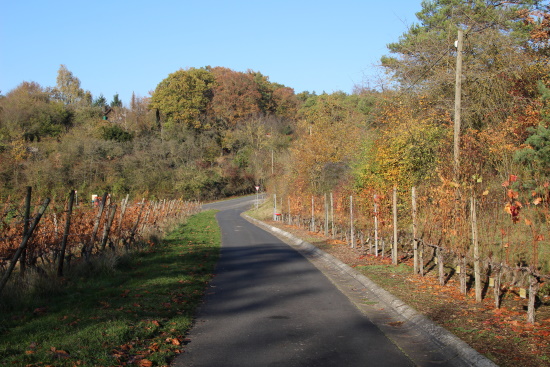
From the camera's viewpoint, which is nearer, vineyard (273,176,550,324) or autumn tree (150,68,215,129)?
vineyard (273,176,550,324)

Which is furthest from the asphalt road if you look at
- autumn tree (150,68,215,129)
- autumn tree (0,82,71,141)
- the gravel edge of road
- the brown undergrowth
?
autumn tree (150,68,215,129)

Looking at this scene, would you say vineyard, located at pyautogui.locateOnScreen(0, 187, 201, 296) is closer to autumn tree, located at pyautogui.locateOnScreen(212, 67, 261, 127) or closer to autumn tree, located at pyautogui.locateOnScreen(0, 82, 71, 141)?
autumn tree, located at pyautogui.locateOnScreen(0, 82, 71, 141)

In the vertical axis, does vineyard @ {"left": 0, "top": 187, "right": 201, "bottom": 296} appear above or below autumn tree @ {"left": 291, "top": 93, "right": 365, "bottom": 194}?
below

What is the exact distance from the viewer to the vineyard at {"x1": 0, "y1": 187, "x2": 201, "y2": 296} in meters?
9.60

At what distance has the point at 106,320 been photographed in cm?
745

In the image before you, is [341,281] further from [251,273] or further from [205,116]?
[205,116]

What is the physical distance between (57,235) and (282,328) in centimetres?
776

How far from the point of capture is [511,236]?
9.52 metres

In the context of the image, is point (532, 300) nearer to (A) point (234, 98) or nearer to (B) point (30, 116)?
(B) point (30, 116)

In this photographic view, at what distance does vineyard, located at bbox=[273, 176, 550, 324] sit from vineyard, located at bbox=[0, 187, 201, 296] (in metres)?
7.77

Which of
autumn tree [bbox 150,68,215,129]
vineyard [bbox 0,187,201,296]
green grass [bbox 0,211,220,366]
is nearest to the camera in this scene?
green grass [bbox 0,211,220,366]

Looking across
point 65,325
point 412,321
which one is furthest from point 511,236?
point 65,325

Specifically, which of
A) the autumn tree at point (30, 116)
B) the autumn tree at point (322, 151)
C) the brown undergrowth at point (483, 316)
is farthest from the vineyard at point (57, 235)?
the autumn tree at point (30, 116)

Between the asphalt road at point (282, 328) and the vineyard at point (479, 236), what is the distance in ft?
7.70
